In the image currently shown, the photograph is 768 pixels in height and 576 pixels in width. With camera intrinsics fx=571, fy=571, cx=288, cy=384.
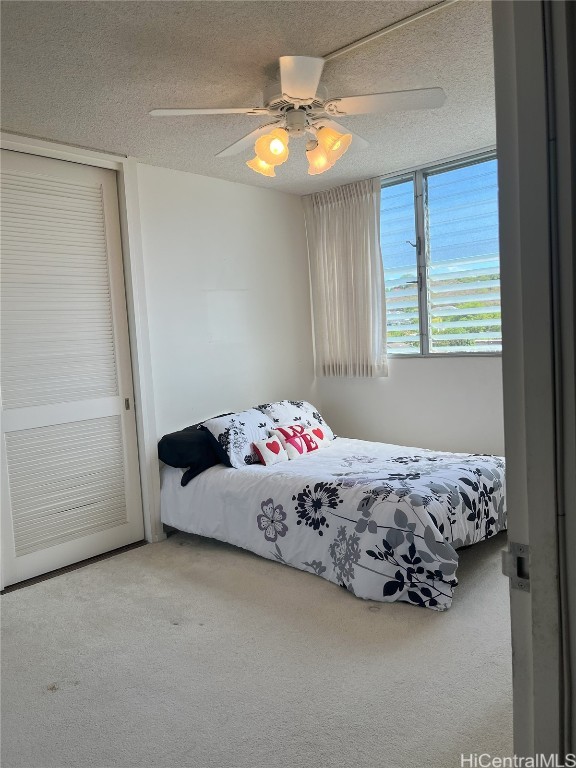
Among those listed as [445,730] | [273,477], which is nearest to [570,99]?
[445,730]

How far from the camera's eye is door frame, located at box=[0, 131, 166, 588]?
358cm

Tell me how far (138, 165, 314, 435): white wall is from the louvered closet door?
10.8 inches

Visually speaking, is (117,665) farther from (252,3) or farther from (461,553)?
(252,3)

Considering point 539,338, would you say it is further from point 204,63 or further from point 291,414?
point 291,414

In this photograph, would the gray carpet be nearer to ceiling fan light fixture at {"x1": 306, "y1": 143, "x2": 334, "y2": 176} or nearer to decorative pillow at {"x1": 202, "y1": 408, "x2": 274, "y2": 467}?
decorative pillow at {"x1": 202, "y1": 408, "x2": 274, "y2": 467}

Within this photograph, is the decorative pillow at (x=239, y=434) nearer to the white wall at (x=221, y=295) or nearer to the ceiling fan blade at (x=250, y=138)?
the white wall at (x=221, y=295)

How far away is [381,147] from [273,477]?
7.13ft

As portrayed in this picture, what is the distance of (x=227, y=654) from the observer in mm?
2328

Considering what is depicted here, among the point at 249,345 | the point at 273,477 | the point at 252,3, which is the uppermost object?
the point at 252,3

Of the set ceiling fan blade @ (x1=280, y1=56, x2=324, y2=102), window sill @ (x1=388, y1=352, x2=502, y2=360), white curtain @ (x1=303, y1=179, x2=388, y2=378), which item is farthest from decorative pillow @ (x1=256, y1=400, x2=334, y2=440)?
ceiling fan blade @ (x1=280, y1=56, x2=324, y2=102)

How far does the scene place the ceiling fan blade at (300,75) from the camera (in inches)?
80.7

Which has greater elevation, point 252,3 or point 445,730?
point 252,3

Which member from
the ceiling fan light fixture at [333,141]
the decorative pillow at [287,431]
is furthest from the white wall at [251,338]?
the ceiling fan light fixture at [333,141]

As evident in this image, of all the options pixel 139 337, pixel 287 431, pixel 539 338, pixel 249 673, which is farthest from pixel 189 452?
pixel 539 338
